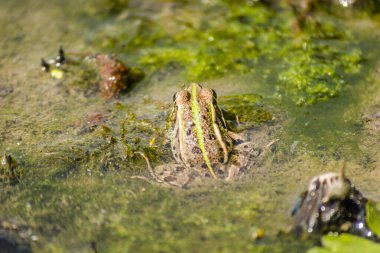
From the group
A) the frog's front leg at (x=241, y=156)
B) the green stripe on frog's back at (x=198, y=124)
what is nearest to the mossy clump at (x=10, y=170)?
the green stripe on frog's back at (x=198, y=124)

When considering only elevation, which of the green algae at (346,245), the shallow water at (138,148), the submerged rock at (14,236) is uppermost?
the green algae at (346,245)

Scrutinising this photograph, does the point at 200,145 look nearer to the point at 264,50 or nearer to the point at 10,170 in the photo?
the point at 10,170

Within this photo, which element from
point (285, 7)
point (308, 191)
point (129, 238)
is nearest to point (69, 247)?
point (129, 238)

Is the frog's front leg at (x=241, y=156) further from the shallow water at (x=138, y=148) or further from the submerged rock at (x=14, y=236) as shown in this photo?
the submerged rock at (x=14, y=236)


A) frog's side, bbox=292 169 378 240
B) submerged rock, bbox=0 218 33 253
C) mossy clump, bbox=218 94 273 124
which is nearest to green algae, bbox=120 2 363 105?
mossy clump, bbox=218 94 273 124

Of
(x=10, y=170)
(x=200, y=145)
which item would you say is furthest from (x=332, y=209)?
(x=10, y=170)

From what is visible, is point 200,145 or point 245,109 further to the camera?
point 245,109

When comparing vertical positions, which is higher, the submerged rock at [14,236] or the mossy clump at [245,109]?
the mossy clump at [245,109]

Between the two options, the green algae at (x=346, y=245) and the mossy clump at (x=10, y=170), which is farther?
the mossy clump at (x=10, y=170)
